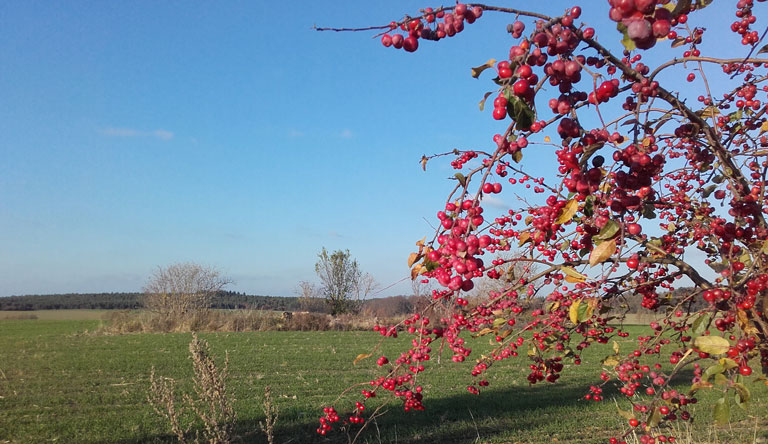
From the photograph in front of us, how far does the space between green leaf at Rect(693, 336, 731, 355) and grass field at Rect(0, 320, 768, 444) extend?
3.43 metres

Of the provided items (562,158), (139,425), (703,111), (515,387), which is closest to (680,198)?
(703,111)

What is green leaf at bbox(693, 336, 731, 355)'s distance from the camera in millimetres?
1604

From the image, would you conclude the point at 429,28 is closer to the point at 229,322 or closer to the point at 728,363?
the point at 728,363

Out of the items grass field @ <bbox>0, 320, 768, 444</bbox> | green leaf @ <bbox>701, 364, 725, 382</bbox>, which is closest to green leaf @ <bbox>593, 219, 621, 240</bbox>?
green leaf @ <bbox>701, 364, 725, 382</bbox>

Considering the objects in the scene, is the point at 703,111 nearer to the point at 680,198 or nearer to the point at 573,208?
the point at 680,198

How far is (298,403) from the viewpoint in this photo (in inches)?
356

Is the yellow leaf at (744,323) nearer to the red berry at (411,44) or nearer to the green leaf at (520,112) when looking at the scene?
the green leaf at (520,112)

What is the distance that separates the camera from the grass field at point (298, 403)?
7043 millimetres

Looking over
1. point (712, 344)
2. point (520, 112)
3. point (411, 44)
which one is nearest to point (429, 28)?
point (411, 44)

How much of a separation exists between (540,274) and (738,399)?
3.16 ft

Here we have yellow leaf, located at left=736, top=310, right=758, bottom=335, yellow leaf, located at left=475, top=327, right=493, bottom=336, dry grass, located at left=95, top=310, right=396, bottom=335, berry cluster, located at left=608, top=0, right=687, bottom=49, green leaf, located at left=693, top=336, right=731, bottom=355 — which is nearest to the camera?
berry cluster, located at left=608, top=0, right=687, bottom=49

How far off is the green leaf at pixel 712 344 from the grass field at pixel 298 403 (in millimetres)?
3428

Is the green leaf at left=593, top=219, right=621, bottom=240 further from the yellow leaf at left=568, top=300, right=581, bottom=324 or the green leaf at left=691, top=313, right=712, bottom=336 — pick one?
the green leaf at left=691, top=313, right=712, bottom=336

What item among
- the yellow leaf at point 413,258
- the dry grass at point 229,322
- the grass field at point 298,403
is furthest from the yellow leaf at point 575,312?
the dry grass at point 229,322
